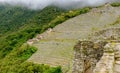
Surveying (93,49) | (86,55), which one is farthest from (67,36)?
(93,49)

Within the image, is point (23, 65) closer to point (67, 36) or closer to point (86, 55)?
point (67, 36)

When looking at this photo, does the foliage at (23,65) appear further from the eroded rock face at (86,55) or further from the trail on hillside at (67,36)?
the eroded rock face at (86,55)

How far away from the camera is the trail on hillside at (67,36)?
27672 mm

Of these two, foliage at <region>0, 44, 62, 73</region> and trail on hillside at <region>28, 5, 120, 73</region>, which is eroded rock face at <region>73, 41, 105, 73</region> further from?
trail on hillside at <region>28, 5, 120, 73</region>

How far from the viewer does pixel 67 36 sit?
35.2m

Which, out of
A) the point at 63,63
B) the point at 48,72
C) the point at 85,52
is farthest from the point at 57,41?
the point at 85,52

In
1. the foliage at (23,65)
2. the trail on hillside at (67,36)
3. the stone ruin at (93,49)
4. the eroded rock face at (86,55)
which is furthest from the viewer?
the trail on hillside at (67,36)

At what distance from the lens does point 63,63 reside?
25406 millimetres

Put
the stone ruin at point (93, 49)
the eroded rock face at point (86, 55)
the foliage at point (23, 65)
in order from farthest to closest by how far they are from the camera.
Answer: the foliage at point (23, 65)
the eroded rock face at point (86, 55)
the stone ruin at point (93, 49)

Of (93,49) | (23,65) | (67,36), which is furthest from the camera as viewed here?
(67,36)

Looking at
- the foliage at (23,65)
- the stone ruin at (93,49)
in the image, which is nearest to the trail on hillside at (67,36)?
the foliage at (23,65)

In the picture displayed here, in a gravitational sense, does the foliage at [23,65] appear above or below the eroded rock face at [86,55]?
below

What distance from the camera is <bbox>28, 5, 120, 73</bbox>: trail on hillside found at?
27.7 metres

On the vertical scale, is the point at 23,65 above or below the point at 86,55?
below
